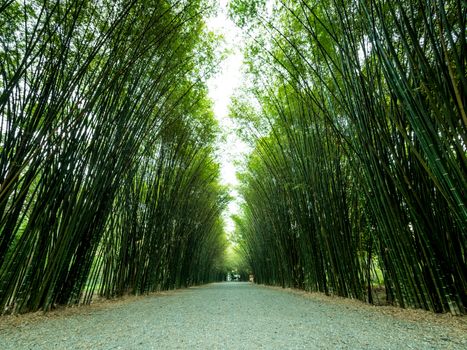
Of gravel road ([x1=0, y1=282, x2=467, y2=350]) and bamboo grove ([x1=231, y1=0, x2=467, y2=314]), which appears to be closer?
gravel road ([x1=0, y1=282, x2=467, y2=350])

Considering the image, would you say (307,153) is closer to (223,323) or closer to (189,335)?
(223,323)

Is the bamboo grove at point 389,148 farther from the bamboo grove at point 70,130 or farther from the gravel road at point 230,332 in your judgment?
the bamboo grove at point 70,130

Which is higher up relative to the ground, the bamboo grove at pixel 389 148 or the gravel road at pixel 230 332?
the bamboo grove at pixel 389 148

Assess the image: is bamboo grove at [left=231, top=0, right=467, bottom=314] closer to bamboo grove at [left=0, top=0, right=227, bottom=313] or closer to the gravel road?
the gravel road

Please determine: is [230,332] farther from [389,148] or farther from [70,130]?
[70,130]

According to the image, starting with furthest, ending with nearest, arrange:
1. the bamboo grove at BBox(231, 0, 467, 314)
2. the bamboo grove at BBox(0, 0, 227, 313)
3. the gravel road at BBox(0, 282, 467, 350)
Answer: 1. the bamboo grove at BBox(0, 0, 227, 313)
2. the bamboo grove at BBox(231, 0, 467, 314)
3. the gravel road at BBox(0, 282, 467, 350)

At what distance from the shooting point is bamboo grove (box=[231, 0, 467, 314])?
4.66 feet

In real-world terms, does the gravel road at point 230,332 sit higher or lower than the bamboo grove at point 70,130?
lower

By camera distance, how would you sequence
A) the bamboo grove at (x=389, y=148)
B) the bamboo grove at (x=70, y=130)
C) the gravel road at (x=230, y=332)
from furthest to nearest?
the bamboo grove at (x=70, y=130) < the bamboo grove at (x=389, y=148) < the gravel road at (x=230, y=332)

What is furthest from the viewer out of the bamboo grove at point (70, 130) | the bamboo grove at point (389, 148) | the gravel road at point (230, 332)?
the bamboo grove at point (70, 130)

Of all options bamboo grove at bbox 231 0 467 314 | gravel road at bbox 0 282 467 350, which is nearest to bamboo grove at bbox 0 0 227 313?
gravel road at bbox 0 282 467 350

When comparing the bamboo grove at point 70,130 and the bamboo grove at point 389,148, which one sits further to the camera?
the bamboo grove at point 70,130

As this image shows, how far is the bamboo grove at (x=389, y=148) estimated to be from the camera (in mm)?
1420

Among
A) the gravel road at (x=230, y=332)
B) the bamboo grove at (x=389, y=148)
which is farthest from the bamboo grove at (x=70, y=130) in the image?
the bamboo grove at (x=389, y=148)
